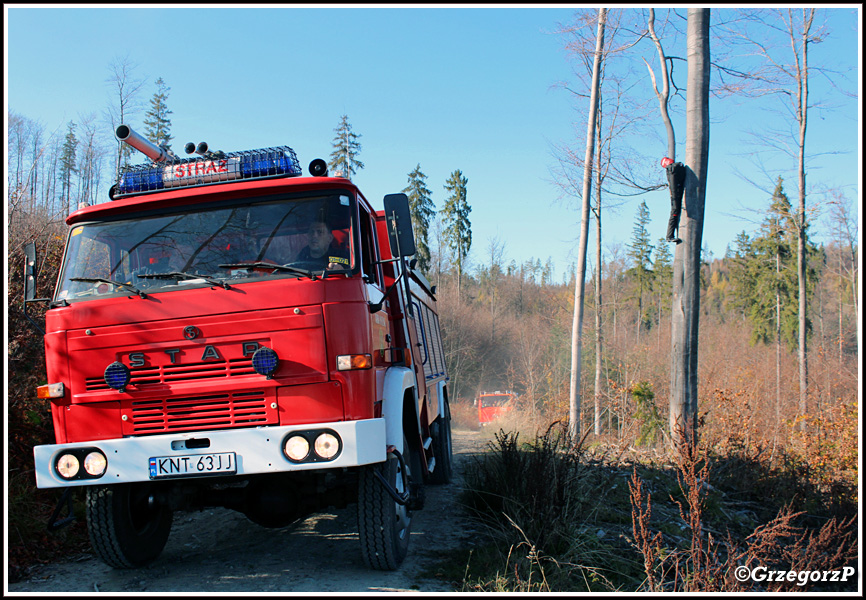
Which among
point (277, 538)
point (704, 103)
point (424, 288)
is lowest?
point (277, 538)

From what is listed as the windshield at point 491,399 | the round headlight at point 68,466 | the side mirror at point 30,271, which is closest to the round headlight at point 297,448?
the round headlight at point 68,466

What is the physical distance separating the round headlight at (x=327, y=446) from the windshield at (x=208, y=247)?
115cm

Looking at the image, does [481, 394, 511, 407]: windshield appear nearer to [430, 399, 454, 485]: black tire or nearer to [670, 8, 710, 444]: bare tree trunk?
[430, 399, 454, 485]: black tire

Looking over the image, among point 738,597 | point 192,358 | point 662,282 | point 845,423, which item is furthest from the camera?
point 662,282

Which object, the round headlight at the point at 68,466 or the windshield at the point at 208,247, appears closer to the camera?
Result: the round headlight at the point at 68,466

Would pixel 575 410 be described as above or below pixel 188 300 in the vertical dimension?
below

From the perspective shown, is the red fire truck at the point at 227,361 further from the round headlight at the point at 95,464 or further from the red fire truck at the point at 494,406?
the red fire truck at the point at 494,406

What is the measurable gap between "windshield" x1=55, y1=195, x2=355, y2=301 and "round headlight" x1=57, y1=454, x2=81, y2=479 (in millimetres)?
1113

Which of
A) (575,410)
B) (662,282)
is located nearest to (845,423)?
(575,410)

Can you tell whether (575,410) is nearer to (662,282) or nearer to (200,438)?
(200,438)

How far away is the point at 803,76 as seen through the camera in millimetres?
19453

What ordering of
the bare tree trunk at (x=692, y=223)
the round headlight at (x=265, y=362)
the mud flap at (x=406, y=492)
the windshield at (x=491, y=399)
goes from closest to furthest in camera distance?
1. the round headlight at (x=265, y=362)
2. the mud flap at (x=406, y=492)
3. the bare tree trunk at (x=692, y=223)
4. the windshield at (x=491, y=399)

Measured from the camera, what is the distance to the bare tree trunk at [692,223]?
26.8 feet

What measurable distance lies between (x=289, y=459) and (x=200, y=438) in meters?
0.62
